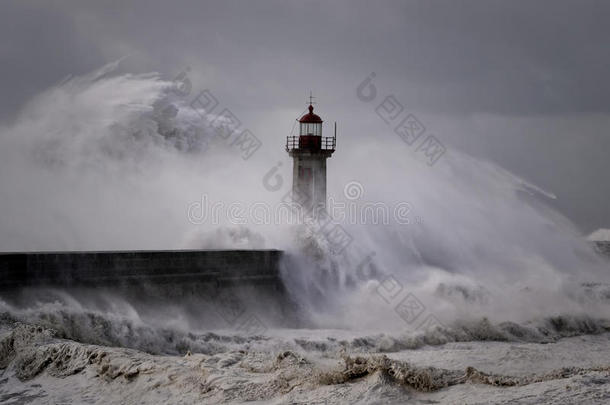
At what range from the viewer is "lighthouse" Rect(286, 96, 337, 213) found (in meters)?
18.8

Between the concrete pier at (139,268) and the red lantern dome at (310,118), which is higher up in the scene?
the red lantern dome at (310,118)

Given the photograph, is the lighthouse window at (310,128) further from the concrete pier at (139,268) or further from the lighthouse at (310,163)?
the concrete pier at (139,268)

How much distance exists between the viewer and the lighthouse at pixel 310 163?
18812 millimetres

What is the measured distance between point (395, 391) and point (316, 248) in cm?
1077

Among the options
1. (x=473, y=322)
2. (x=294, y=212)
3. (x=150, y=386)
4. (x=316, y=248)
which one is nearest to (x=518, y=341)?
(x=473, y=322)

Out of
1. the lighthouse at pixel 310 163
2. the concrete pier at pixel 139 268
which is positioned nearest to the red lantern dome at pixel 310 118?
the lighthouse at pixel 310 163

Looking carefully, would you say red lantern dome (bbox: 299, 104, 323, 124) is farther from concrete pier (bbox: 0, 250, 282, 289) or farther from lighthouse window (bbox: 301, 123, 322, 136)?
concrete pier (bbox: 0, 250, 282, 289)

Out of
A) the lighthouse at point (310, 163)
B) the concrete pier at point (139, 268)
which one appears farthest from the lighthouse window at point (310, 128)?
the concrete pier at point (139, 268)

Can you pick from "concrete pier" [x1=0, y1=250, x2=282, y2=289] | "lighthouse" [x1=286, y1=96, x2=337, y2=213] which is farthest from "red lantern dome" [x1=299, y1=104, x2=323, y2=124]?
"concrete pier" [x1=0, y1=250, x2=282, y2=289]

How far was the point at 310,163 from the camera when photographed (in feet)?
62.0

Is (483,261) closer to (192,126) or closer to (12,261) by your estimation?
(192,126)

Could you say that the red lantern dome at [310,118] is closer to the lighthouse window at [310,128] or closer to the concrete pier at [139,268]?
the lighthouse window at [310,128]

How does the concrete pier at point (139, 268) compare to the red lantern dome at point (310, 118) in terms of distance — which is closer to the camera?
the concrete pier at point (139, 268)

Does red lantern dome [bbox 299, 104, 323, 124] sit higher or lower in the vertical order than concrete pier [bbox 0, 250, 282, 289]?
higher
